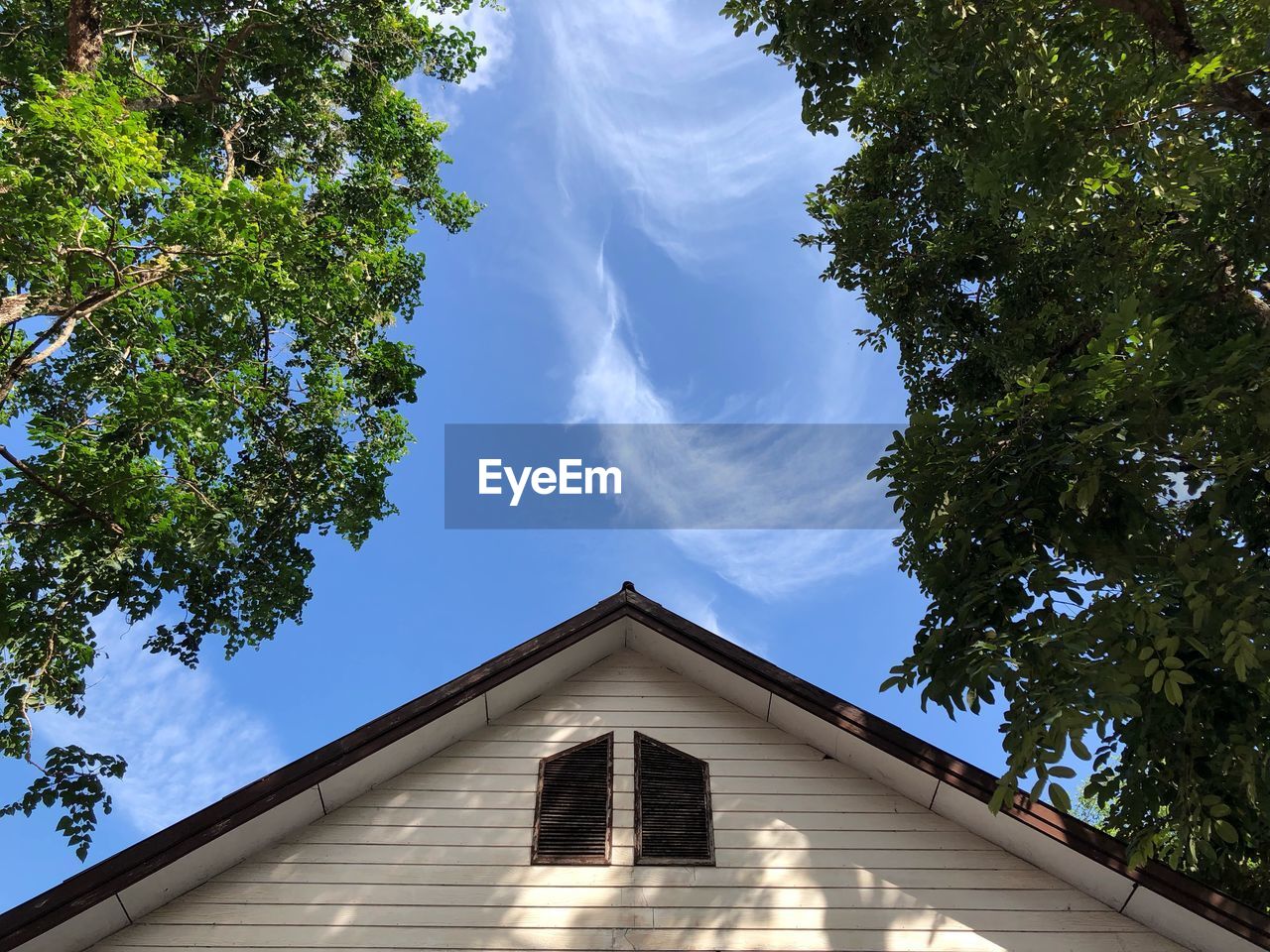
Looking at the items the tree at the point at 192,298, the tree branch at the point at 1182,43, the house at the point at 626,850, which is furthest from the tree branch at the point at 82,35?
the tree branch at the point at 1182,43

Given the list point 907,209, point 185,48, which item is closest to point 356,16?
point 185,48

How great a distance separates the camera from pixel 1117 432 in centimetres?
604

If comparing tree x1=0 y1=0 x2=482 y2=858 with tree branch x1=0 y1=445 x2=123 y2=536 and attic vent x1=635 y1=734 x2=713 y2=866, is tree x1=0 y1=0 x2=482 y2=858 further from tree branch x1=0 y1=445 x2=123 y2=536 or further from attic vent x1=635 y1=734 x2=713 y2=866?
attic vent x1=635 y1=734 x2=713 y2=866

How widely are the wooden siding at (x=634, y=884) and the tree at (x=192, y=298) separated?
21.7 ft

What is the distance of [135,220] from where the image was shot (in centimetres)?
1497

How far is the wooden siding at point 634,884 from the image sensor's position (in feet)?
19.6

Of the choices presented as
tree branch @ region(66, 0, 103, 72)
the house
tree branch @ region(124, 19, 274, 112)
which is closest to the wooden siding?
the house

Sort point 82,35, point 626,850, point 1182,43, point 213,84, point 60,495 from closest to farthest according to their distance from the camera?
point 626,850, point 1182,43, point 60,495, point 82,35, point 213,84

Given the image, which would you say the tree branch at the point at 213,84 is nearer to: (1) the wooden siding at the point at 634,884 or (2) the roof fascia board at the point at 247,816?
(2) the roof fascia board at the point at 247,816

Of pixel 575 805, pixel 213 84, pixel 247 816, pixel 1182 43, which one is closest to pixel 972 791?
pixel 575 805

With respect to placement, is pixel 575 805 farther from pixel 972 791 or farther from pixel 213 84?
pixel 213 84

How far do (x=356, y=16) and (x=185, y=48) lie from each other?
351 centimetres

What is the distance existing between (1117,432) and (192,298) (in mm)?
11774

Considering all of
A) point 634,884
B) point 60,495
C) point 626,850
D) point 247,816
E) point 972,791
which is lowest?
point 634,884
